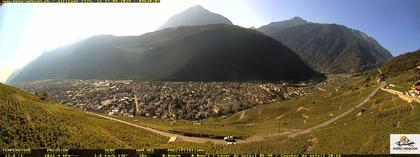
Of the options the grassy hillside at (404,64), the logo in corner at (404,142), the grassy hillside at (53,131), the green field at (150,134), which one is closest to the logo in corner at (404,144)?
the logo in corner at (404,142)

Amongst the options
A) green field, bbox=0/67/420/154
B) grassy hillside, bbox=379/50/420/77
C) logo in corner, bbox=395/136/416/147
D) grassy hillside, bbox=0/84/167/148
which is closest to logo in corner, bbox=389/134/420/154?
logo in corner, bbox=395/136/416/147

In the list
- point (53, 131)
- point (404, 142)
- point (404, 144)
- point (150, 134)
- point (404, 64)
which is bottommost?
point (150, 134)

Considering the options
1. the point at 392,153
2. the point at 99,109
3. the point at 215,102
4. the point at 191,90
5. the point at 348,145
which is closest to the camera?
the point at 392,153

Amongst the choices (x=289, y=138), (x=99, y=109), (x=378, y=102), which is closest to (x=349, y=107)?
(x=378, y=102)

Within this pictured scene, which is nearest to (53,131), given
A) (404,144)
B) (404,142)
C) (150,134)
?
(150,134)

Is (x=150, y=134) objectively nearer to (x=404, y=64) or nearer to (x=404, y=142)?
(x=404, y=142)

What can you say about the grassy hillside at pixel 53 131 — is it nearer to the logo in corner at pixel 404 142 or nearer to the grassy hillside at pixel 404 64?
the logo in corner at pixel 404 142

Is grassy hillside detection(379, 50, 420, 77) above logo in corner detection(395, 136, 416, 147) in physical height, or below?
above

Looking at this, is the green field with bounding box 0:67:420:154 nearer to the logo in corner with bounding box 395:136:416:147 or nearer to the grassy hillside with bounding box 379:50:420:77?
the logo in corner with bounding box 395:136:416:147

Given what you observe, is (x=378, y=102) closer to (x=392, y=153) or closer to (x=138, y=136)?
(x=392, y=153)
